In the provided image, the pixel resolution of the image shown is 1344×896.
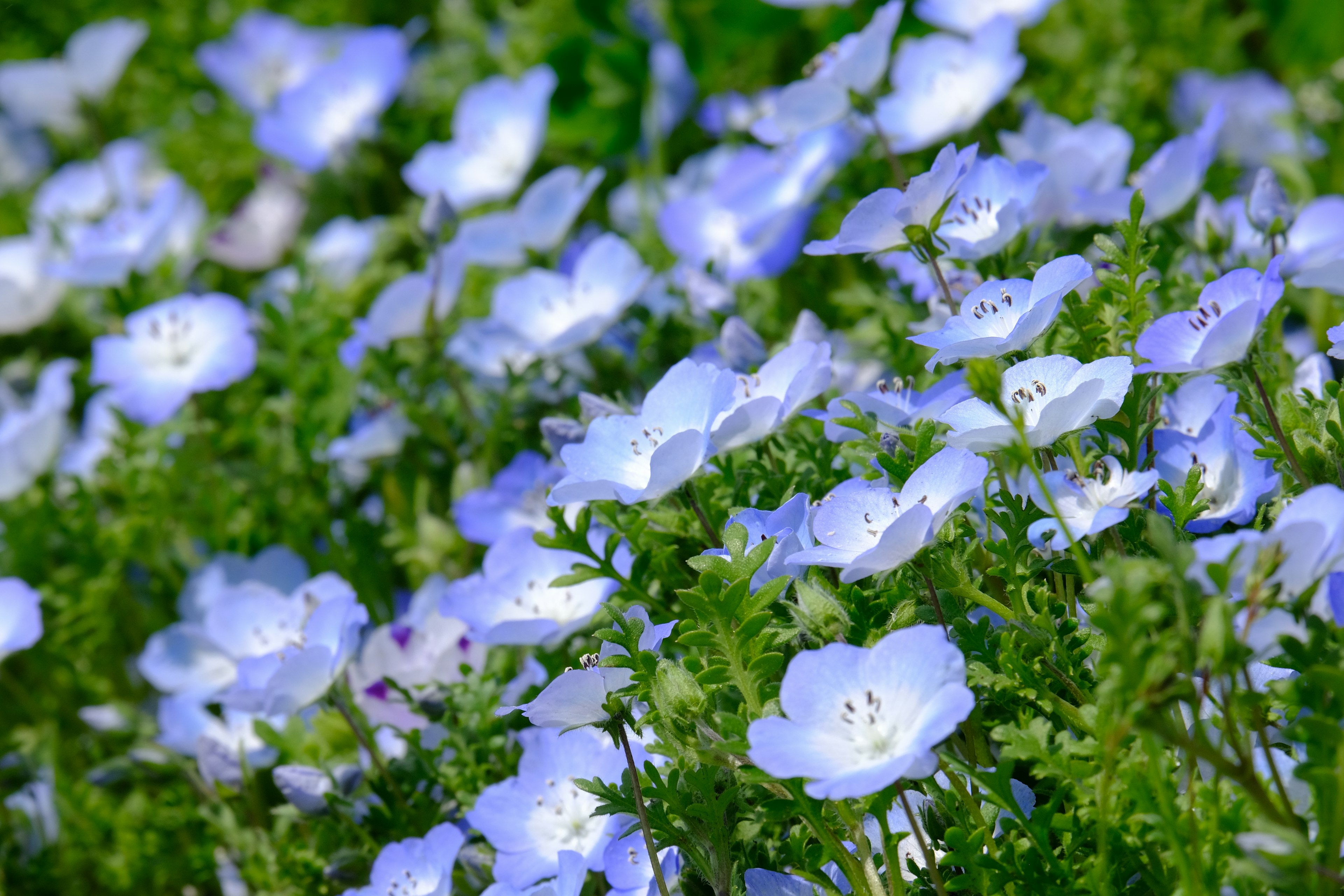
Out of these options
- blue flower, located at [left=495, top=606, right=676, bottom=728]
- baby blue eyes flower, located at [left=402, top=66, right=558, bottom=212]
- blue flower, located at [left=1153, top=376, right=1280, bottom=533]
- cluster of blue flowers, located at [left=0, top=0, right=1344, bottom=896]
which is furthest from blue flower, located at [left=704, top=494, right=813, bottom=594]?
baby blue eyes flower, located at [left=402, top=66, right=558, bottom=212]

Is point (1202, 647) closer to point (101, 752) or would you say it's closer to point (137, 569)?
point (101, 752)

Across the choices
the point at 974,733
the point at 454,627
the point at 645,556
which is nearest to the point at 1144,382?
the point at 974,733

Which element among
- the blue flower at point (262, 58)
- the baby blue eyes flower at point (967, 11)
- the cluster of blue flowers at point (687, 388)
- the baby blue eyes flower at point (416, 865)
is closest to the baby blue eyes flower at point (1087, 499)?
the cluster of blue flowers at point (687, 388)

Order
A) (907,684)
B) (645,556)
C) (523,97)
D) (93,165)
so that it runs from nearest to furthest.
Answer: (907,684)
(645,556)
(523,97)
(93,165)

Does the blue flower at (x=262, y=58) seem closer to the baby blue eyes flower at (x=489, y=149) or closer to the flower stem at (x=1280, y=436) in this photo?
the baby blue eyes flower at (x=489, y=149)

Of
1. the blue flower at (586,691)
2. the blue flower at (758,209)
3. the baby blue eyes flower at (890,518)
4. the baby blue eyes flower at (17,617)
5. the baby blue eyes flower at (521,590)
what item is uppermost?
the baby blue eyes flower at (890,518)

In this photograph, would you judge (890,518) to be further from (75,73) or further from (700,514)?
(75,73)

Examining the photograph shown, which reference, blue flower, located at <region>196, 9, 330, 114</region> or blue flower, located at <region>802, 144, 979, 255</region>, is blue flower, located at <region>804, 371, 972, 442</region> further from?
blue flower, located at <region>196, 9, 330, 114</region>
